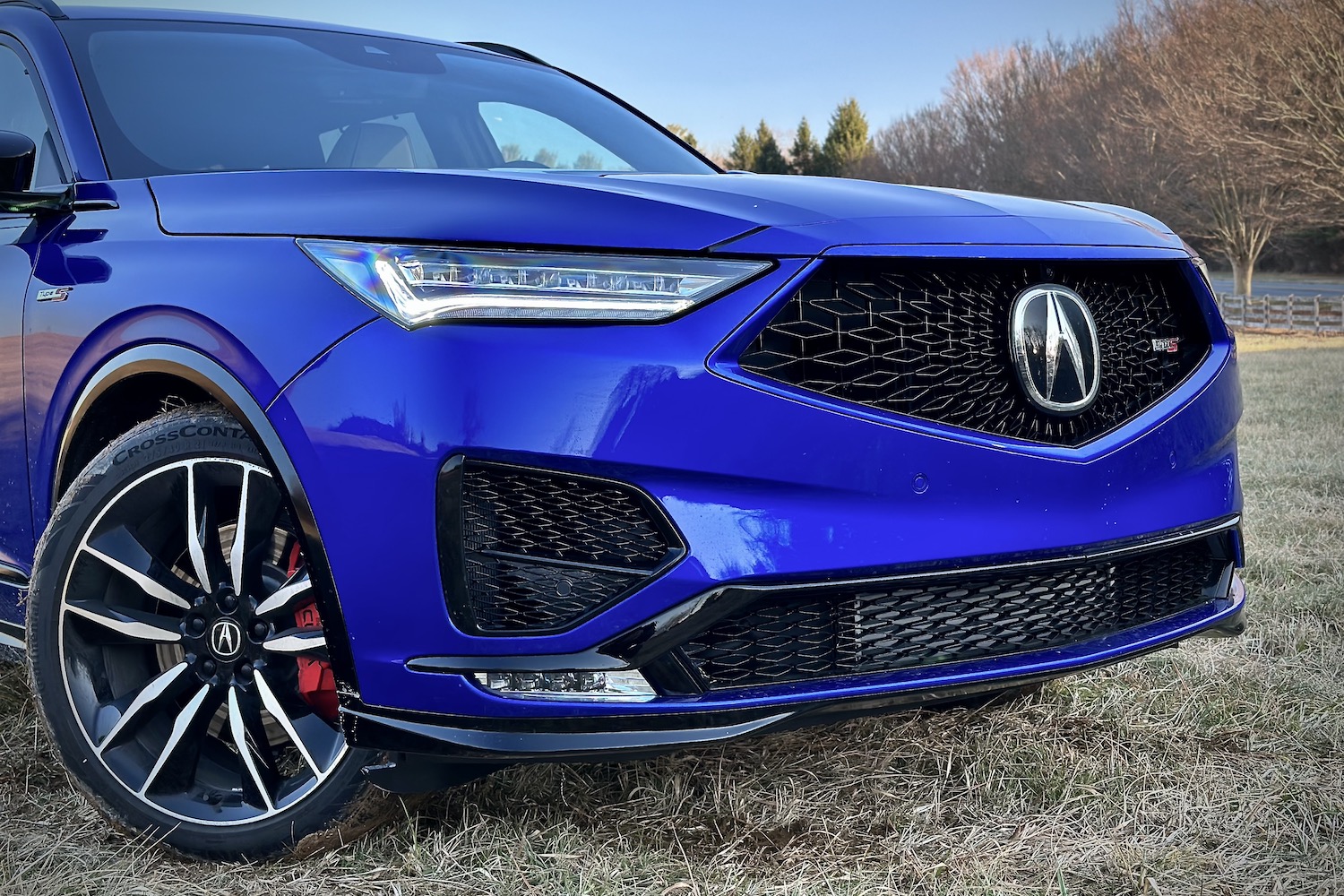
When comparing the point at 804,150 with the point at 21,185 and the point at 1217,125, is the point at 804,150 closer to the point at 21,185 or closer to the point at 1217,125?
the point at 1217,125

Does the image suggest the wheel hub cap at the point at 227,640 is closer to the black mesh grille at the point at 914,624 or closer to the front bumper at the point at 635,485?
the front bumper at the point at 635,485

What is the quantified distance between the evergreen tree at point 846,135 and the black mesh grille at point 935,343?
73775 mm

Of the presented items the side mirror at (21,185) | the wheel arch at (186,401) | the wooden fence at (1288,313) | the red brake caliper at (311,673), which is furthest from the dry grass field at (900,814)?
the wooden fence at (1288,313)

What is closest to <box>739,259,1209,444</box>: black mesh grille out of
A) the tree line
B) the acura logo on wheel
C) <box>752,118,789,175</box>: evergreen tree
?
the acura logo on wheel

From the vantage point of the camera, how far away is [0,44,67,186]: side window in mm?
2748

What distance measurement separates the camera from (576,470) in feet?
5.89

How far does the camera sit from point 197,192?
224 centimetres

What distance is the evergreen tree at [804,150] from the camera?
78562 millimetres

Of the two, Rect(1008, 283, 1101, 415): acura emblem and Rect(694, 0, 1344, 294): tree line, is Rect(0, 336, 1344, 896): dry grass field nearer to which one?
Rect(1008, 283, 1101, 415): acura emblem

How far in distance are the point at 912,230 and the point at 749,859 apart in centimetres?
115

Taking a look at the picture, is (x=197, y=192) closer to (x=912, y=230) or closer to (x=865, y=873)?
(x=912, y=230)

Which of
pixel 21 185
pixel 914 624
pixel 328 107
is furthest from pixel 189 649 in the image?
pixel 328 107

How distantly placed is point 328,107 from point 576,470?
5.26 ft

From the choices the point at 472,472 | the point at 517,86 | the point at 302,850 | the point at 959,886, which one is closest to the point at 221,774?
the point at 302,850
